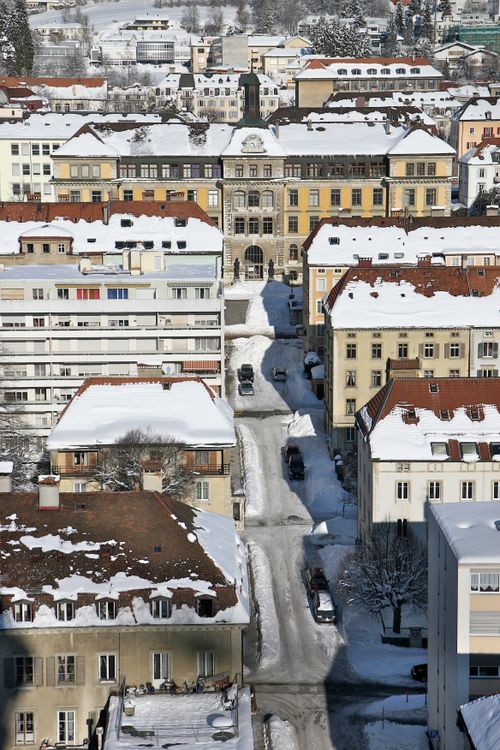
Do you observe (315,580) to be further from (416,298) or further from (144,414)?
(416,298)

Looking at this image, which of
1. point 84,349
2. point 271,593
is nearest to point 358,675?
point 271,593

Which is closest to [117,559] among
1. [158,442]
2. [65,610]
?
[65,610]

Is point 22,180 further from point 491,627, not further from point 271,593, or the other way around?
point 491,627

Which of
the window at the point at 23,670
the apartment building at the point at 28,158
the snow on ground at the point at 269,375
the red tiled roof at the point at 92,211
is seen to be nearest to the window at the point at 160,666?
the window at the point at 23,670

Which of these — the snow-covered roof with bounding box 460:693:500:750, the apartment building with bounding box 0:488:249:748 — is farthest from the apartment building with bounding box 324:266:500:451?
the snow-covered roof with bounding box 460:693:500:750

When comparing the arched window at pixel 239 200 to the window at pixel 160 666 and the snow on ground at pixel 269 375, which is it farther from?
the window at pixel 160 666

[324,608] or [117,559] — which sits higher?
[117,559]

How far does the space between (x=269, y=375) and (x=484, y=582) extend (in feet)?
198

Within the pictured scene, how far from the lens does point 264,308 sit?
12431 cm

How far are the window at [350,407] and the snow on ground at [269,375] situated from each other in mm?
10506

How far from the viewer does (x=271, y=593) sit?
236 feet

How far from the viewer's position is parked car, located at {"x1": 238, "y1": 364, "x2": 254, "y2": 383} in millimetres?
106188

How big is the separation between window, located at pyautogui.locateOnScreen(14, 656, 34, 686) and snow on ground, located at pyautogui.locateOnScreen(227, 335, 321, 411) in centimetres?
4926

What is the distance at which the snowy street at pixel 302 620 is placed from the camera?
58500mm
